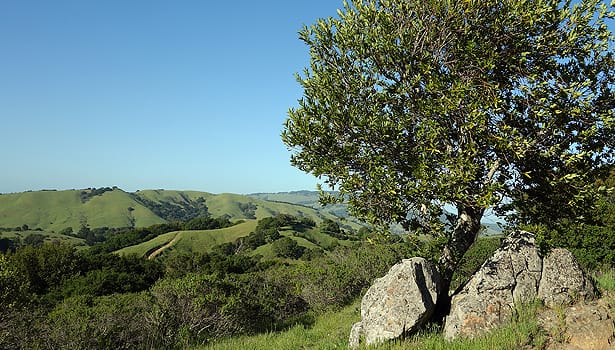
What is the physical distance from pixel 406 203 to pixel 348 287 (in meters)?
23.5

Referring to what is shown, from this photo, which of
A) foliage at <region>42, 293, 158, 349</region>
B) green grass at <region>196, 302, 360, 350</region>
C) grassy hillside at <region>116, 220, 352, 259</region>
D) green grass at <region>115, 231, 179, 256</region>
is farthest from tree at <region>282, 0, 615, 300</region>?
green grass at <region>115, 231, 179, 256</region>

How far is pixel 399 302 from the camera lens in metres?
13.5

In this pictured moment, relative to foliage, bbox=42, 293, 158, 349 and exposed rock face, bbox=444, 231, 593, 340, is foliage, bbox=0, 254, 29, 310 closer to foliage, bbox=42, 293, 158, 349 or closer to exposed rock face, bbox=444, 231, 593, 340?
foliage, bbox=42, 293, 158, 349

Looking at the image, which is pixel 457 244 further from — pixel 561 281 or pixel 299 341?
pixel 299 341

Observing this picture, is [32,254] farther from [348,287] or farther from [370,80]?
[370,80]

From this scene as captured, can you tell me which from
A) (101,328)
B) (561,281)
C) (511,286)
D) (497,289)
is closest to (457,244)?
(497,289)

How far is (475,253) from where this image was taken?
148 feet

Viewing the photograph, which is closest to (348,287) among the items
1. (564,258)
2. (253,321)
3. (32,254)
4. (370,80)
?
(253,321)

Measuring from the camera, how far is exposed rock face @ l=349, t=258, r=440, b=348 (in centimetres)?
1312

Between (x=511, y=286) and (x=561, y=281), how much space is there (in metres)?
1.91

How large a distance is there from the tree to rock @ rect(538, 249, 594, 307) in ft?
5.65

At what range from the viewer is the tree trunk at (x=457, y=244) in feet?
49.4

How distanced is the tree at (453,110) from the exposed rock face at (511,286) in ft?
5.42

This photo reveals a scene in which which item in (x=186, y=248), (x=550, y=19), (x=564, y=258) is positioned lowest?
(x=186, y=248)
